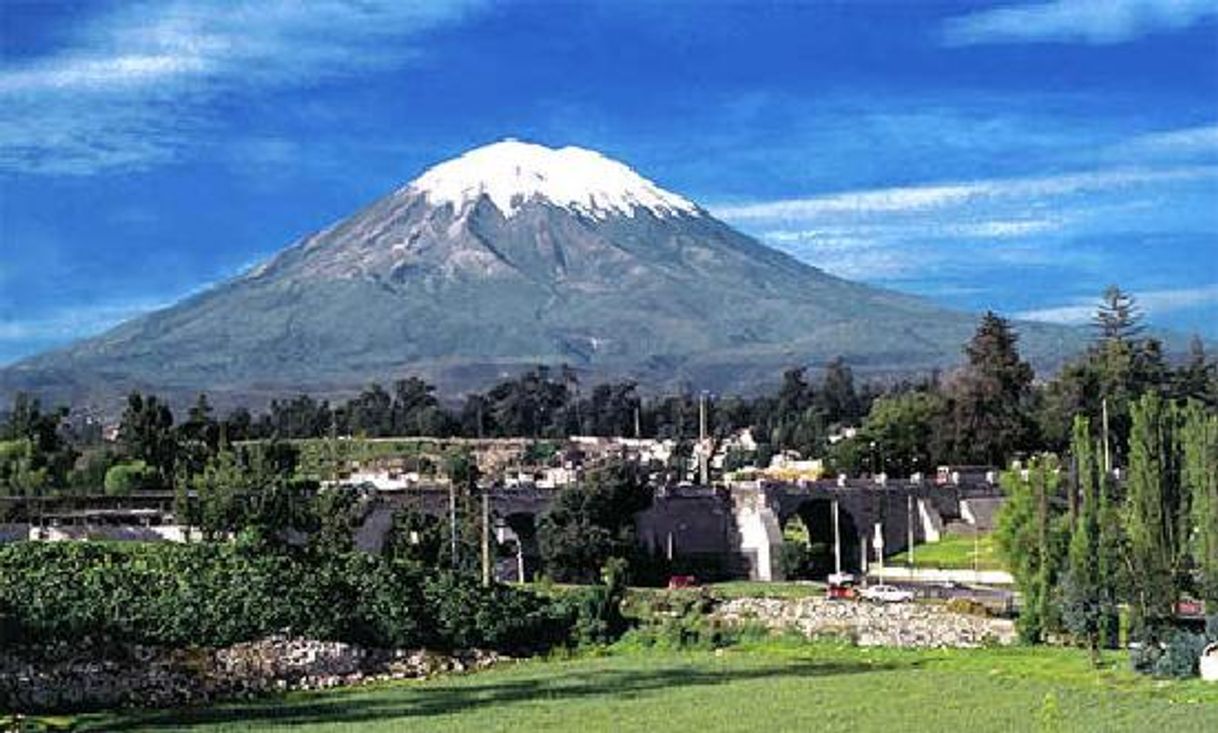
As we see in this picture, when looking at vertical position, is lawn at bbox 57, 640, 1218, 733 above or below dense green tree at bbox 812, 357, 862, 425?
below

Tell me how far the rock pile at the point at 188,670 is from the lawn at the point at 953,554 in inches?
1029

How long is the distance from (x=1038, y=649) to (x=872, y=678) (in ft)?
23.9

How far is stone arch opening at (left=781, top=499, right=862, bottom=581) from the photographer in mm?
68438

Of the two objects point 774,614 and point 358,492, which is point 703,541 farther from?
point 774,614

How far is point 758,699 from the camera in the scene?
30500 millimetres

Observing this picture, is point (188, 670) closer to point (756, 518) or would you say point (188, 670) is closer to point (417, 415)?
point (756, 518)

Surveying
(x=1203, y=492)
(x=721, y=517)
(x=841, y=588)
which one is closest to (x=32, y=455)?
(x=721, y=517)

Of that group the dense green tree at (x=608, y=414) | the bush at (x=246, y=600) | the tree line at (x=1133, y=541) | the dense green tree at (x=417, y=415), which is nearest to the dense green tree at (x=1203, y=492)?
the tree line at (x=1133, y=541)

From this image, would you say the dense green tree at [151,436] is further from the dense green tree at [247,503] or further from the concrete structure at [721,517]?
the dense green tree at [247,503]

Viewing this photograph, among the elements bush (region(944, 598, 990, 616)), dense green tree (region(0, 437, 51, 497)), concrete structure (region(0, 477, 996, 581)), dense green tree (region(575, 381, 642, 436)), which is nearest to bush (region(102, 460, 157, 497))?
dense green tree (region(0, 437, 51, 497))

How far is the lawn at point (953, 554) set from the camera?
6341 cm

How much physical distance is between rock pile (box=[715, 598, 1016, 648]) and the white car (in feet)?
4.74

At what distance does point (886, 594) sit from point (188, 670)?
1957cm

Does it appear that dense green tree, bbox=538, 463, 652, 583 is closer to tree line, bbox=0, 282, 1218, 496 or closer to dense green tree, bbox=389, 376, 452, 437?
tree line, bbox=0, 282, 1218, 496
